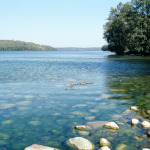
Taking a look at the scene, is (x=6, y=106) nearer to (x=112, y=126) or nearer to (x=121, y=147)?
(x=112, y=126)

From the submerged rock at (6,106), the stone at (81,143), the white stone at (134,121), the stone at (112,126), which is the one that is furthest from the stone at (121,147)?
the submerged rock at (6,106)

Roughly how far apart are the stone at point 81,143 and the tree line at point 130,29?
60498 mm

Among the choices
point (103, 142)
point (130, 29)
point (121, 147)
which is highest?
point (130, 29)

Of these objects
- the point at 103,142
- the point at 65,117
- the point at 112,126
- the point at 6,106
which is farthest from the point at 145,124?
the point at 6,106

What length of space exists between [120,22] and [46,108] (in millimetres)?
71505

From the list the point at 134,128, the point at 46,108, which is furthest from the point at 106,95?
the point at 134,128

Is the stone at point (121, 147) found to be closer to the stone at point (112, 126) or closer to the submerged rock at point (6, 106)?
the stone at point (112, 126)

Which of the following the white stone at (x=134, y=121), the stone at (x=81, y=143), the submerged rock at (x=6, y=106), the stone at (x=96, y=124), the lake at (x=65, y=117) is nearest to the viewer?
the stone at (x=81, y=143)

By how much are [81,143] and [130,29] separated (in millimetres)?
70421

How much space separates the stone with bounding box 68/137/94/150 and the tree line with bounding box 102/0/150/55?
6050 centimetres

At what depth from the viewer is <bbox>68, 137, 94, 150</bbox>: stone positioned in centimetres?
529

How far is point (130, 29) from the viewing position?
70.6 m

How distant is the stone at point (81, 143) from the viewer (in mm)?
5289

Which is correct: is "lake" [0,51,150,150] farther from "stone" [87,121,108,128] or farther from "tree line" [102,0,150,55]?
"tree line" [102,0,150,55]
